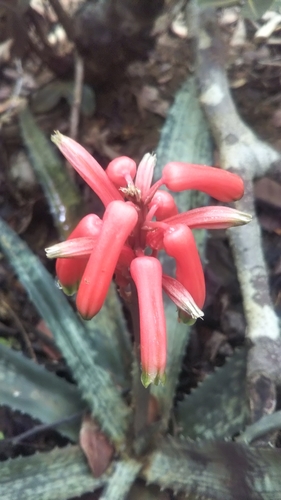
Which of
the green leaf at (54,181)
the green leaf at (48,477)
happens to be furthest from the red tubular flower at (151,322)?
the green leaf at (54,181)

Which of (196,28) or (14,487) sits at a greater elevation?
(196,28)

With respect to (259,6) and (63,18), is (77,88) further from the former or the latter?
(259,6)

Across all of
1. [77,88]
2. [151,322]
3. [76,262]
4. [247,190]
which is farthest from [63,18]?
[151,322]

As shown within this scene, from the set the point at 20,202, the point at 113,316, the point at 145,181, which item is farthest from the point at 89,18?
the point at 145,181

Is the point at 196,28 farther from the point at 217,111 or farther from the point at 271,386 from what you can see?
the point at 271,386

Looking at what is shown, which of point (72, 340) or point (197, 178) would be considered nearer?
point (197, 178)

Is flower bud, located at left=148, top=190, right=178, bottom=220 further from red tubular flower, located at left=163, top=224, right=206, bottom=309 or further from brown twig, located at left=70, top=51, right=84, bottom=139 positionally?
brown twig, located at left=70, top=51, right=84, bottom=139

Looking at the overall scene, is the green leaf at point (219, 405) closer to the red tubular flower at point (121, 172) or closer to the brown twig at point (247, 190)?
the brown twig at point (247, 190)

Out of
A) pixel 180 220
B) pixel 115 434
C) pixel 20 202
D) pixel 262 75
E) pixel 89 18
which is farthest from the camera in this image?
pixel 262 75
